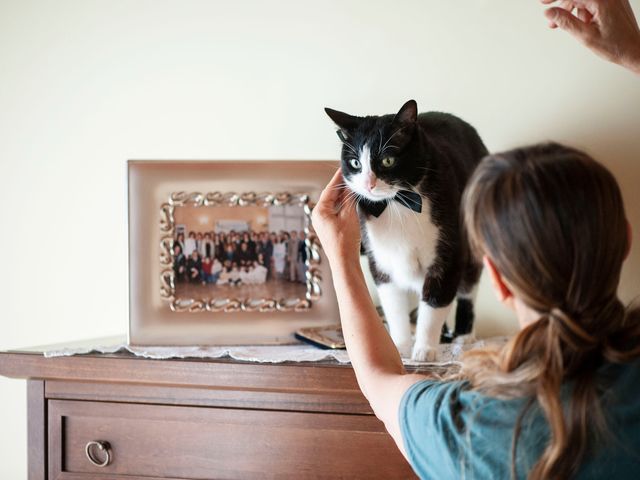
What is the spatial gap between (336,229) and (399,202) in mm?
199

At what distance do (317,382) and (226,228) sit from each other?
0.36 metres

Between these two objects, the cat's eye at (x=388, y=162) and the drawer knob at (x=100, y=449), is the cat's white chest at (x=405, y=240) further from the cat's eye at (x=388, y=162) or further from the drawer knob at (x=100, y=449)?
the drawer knob at (x=100, y=449)

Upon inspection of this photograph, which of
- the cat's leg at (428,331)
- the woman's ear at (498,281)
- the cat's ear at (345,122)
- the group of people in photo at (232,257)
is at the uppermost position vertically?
the cat's ear at (345,122)

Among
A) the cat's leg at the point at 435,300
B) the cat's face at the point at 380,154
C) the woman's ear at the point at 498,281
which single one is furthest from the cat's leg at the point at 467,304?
the woman's ear at the point at 498,281

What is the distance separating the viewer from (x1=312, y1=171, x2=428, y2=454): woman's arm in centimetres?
83

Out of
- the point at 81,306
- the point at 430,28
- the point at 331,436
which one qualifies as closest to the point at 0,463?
the point at 81,306

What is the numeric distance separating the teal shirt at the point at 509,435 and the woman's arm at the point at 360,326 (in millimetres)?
87

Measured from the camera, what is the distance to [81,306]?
1651 millimetres

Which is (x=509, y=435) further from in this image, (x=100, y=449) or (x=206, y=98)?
(x=206, y=98)

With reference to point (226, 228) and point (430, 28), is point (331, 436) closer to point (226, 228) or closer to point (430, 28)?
point (226, 228)

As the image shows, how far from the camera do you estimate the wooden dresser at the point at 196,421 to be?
1100 millimetres

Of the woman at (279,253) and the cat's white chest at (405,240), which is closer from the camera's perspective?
the cat's white chest at (405,240)

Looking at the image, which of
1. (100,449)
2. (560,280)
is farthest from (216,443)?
(560,280)

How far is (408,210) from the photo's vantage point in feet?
3.85
